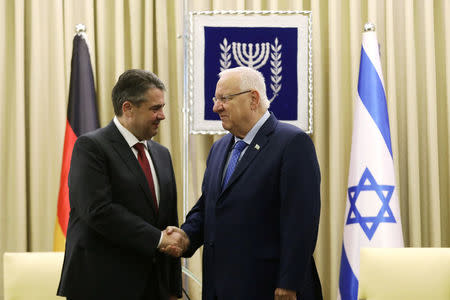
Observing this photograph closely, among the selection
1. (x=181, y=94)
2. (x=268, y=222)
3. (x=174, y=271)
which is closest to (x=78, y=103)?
(x=181, y=94)

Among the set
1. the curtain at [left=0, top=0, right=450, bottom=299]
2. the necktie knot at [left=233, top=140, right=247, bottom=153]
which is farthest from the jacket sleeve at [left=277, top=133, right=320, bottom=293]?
the curtain at [left=0, top=0, right=450, bottom=299]

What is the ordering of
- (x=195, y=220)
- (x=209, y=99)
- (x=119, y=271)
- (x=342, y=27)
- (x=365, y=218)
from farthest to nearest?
(x=342, y=27), (x=209, y=99), (x=365, y=218), (x=195, y=220), (x=119, y=271)

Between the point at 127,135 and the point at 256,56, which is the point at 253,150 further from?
the point at 256,56

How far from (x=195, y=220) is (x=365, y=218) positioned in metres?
1.69

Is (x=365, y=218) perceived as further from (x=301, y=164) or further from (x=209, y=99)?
(x=301, y=164)

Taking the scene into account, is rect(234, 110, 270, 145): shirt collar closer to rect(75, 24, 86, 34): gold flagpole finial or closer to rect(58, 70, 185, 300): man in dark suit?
rect(58, 70, 185, 300): man in dark suit

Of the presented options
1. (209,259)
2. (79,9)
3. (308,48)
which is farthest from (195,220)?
(79,9)

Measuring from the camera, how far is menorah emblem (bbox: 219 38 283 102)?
5043 mm

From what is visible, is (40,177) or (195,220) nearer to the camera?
(195,220)

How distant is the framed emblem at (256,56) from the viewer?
502 cm

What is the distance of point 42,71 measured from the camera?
17.2 ft

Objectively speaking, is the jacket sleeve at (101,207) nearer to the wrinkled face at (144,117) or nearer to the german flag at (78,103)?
the wrinkled face at (144,117)

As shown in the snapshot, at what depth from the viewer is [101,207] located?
9.93 ft

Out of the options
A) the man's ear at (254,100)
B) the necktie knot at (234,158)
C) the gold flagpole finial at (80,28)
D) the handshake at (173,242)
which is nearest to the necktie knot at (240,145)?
the necktie knot at (234,158)
